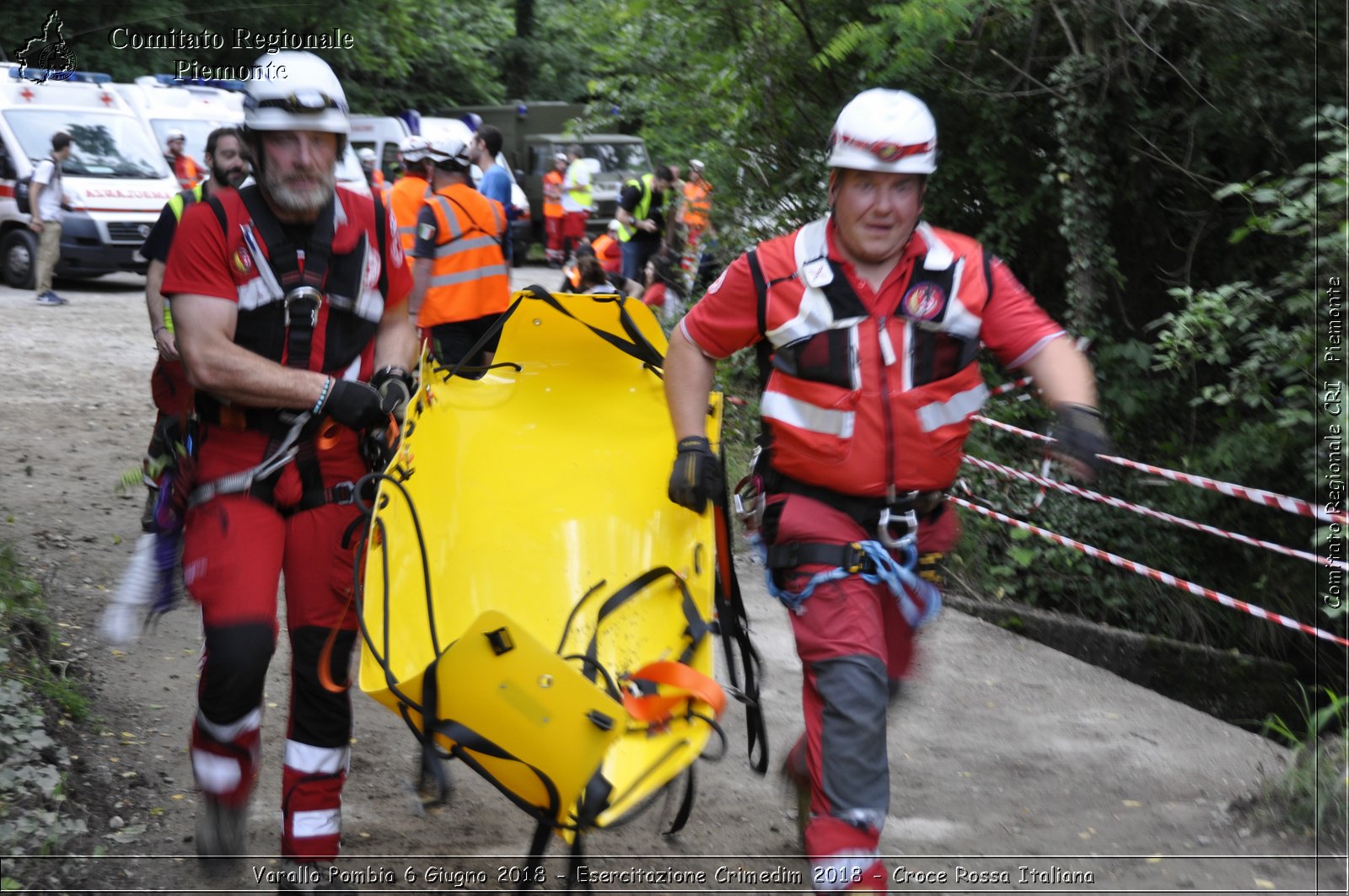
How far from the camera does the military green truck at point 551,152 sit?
87.6ft

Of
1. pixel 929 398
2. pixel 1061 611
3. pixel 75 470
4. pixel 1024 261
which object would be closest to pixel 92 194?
pixel 75 470

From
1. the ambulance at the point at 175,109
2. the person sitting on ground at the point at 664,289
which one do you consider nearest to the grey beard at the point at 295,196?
the person sitting on ground at the point at 664,289

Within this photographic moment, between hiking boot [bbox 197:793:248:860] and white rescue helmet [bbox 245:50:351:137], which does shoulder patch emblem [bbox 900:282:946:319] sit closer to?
white rescue helmet [bbox 245:50:351:137]

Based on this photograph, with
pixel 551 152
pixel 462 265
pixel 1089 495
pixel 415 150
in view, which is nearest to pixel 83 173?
pixel 551 152

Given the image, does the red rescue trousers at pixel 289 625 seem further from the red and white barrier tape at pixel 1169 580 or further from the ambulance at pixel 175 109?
the ambulance at pixel 175 109

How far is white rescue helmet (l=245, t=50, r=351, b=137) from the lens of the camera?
3721 mm

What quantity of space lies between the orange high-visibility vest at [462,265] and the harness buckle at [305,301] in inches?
155

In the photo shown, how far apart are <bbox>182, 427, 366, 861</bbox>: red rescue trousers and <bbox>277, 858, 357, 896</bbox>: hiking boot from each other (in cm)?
3

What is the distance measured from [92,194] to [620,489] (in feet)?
51.7

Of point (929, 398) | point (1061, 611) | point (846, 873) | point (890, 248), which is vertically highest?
point (890, 248)

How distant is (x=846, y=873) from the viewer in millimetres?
3373

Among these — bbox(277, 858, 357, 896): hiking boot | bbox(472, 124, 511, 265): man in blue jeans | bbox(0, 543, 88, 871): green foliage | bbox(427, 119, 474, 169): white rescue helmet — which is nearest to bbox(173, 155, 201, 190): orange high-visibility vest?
bbox(472, 124, 511, 265): man in blue jeans

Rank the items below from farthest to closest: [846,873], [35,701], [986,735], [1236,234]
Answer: [1236,234] → [986,735] → [35,701] → [846,873]

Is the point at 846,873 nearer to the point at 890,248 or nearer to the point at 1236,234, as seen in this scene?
the point at 890,248
